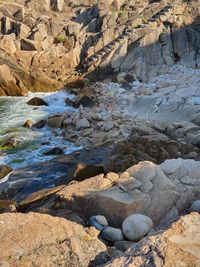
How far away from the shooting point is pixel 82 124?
17.9 meters

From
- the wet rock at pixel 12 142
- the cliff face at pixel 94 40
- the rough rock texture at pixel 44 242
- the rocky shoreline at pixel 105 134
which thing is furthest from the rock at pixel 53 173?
the cliff face at pixel 94 40

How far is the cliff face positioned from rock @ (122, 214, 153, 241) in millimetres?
20114

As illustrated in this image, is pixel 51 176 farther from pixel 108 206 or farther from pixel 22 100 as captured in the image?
pixel 22 100

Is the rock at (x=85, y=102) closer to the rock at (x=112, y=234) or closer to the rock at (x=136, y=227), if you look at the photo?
the rock at (x=136, y=227)

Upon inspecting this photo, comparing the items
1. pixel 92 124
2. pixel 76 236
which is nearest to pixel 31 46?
pixel 92 124

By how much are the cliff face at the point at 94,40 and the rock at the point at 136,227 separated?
20114 millimetres

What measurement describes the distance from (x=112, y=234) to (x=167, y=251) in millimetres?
1674

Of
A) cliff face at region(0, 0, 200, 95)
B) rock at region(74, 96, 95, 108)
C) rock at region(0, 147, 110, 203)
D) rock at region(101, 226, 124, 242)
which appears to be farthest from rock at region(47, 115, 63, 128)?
rock at region(101, 226, 124, 242)

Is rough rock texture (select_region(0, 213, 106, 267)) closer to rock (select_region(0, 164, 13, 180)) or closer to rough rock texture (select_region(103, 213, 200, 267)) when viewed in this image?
rough rock texture (select_region(103, 213, 200, 267))

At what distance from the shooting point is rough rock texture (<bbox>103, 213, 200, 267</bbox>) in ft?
12.9

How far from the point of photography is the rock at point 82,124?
17.9 m

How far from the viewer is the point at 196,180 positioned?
7578 mm

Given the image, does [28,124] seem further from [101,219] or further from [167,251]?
[167,251]

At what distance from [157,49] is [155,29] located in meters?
1.75
